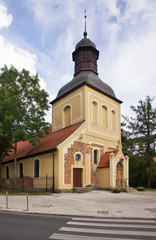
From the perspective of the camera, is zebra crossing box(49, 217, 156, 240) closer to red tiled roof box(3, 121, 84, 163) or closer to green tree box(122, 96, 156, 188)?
red tiled roof box(3, 121, 84, 163)

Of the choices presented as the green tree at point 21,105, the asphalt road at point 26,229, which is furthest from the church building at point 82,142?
the asphalt road at point 26,229

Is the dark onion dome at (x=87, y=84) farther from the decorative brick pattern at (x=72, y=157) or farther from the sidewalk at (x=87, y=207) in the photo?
the sidewalk at (x=87, y=207)

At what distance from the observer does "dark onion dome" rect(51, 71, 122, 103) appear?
23.2m

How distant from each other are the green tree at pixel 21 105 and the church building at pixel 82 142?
2.73 meters

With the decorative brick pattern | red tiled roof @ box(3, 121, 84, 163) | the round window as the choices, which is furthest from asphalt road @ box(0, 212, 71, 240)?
the round window

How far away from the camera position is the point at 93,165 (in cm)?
2117

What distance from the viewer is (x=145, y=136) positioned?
28.4 m

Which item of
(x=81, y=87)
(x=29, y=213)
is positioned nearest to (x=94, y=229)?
(x=29, y=213)

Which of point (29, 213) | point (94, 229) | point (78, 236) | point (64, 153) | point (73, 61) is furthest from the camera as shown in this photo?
point (73, 61)

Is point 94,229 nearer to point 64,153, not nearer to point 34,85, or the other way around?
point 64,153

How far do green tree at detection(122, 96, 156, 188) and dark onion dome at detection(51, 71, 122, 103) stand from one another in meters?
5.69

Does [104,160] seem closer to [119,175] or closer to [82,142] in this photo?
[119,175]

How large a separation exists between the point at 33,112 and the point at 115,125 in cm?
1117

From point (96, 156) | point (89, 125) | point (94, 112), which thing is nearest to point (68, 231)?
point (89, 125)
